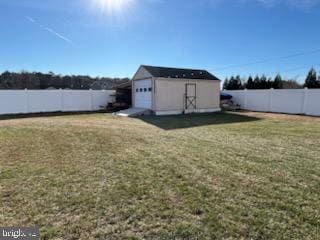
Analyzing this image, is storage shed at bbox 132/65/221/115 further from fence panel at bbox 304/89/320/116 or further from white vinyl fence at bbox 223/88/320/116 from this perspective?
fence panel at bbox 304/89/320/116

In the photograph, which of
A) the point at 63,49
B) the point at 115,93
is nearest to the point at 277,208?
the point at 63,49

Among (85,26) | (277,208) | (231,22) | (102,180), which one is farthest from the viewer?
(231,22)

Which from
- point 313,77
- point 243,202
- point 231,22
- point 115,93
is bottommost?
point 243,202

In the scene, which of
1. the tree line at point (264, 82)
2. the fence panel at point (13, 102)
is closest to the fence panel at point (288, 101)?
the tree line at point (264, 82)

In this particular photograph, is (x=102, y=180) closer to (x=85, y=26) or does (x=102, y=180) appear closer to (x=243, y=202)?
(x=243, y=202)

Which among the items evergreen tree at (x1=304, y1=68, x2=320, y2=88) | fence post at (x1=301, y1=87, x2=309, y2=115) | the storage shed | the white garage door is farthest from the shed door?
evergreen tree at (x1=304, y1=68, x2=320, y2=88)

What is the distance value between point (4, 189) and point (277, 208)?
3666 millimetres

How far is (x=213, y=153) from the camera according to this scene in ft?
18.1

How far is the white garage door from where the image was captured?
16141 mm

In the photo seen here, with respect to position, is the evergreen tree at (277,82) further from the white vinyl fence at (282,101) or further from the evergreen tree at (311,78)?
the white vinyl fence at (282,101)

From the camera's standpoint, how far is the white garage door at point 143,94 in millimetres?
16141

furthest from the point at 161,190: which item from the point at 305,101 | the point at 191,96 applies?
the point at 305,101

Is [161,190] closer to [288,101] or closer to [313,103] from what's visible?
[313,103]

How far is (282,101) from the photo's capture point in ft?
54.9
